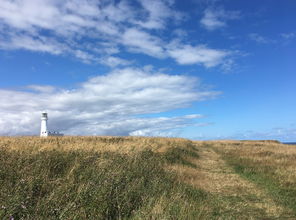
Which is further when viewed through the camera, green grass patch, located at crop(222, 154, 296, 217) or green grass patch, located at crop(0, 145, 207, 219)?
green grass patch, located at crop(222, 154, 296, 217)

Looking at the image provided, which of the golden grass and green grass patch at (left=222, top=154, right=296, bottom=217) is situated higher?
the golden grass

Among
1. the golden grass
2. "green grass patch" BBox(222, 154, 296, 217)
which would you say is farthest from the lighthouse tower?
"green grass patch" BBox(222, 154, 296, 217)

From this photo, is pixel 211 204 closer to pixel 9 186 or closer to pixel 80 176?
pixel 80 176

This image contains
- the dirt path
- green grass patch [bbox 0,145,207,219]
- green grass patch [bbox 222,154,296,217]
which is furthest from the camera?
green grass patch [bbox 222,154,296,217]

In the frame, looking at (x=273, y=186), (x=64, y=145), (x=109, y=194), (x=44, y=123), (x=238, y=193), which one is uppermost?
(x=44, y=123)

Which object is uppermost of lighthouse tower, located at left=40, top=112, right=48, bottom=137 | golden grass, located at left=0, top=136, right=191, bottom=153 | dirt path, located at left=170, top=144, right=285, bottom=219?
lighthouse tower, located at left=40, top=112, right=48, bottom=137

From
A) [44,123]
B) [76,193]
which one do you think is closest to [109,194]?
[76,193]

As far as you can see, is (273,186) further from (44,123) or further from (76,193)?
(44,123)

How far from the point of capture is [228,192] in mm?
10766

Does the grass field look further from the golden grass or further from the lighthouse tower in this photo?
the lighthouse tower

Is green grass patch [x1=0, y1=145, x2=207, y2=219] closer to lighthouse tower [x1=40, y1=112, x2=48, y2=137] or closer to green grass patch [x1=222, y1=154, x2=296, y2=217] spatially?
green grass patch [x1=222, y1=154, x2=296, y2=217]

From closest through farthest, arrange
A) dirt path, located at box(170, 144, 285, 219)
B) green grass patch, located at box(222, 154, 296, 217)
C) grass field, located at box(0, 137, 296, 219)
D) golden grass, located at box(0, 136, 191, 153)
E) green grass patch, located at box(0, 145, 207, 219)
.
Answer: green grass patch, located at box(0, 145, 207, 219)
grass field, located at box(0, 137, 296, 219)
dirt path, located at box(170, 144, 285, 219)
green grass patch, located at box(222, 154, 296, 217)
golden grass, located at box(0, 136, 191, 153)

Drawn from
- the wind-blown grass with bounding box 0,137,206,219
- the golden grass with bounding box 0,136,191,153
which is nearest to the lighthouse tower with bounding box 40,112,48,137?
the golden grass with bounding box 0,136,191,153

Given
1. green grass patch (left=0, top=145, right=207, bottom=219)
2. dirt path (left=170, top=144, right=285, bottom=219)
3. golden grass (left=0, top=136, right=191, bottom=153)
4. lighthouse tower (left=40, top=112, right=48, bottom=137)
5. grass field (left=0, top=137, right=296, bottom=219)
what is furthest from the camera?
lighthouse tower (left=40, top=112, right=48, bottom=137)
